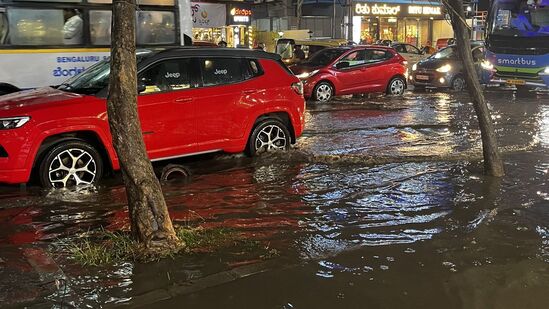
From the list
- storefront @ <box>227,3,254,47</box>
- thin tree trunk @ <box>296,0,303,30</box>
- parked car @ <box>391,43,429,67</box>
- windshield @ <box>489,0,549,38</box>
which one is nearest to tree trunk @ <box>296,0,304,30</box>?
thin tree trunk @ <box>296,0,303,30</box>

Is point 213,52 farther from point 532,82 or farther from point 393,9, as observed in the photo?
point 393,9

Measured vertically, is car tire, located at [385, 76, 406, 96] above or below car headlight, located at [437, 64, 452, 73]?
below

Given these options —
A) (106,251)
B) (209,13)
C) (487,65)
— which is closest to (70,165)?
(106,251)

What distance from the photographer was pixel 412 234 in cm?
520

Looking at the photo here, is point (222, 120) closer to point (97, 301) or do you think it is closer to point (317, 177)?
point (317, 177)

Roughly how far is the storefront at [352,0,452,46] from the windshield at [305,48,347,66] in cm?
2259

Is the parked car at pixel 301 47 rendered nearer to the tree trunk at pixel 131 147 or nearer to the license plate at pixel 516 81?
the license plate at pixel 516 81

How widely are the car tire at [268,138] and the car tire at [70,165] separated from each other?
2319 millimetres

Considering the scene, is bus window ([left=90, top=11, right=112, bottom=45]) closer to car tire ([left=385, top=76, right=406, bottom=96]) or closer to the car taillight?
the car taillight

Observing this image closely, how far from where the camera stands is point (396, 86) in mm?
18328

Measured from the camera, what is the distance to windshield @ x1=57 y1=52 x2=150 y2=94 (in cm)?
714

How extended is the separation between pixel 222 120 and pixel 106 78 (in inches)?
63.1

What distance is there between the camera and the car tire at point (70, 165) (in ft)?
21.6

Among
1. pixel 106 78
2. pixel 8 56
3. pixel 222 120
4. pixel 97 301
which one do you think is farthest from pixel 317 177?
pixel 8 56
